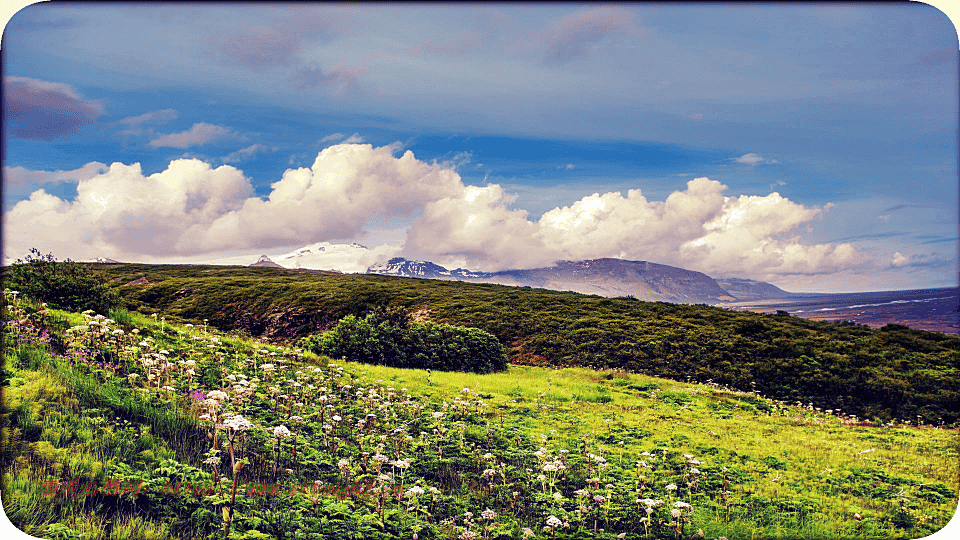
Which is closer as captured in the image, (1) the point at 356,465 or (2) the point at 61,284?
(1) the point at 356,465

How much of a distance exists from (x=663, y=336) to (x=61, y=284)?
26.5 meters

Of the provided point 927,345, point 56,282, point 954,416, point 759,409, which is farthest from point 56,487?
point 927,345

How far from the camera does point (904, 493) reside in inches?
292

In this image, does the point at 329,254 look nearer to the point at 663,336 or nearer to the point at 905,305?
the point at 663,336

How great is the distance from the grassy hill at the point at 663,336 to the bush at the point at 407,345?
18.9 ft

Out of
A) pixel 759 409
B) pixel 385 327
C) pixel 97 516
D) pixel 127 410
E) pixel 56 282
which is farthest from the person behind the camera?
pixel 385 327

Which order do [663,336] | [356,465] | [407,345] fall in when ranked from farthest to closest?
[663,336]
[407,345]
[356,465]

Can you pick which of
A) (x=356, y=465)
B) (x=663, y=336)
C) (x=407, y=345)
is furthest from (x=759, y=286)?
(x=356, y=465)

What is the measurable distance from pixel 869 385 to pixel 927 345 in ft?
23.0

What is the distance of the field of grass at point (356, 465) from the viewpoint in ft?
17.8

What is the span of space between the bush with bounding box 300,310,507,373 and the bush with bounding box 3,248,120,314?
23.8ft

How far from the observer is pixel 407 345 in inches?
749

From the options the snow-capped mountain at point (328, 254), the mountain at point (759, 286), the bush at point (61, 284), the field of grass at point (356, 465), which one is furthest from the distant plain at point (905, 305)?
the bush at point (61, 284)

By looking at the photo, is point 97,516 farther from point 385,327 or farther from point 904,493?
point 385,327
